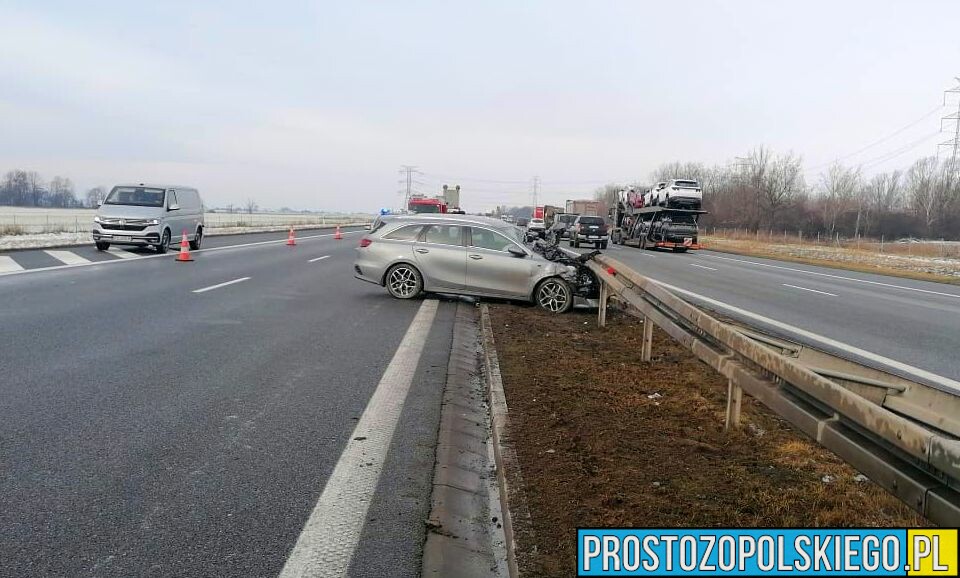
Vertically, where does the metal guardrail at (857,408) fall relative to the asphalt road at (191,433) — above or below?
above

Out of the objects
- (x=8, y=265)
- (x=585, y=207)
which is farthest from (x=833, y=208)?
(x=8, y=265)

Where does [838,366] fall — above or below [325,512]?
above

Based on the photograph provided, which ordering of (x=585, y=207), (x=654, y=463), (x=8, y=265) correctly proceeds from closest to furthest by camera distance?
(x=654, y=463) < (x=8, y=265) < (x=585, y=207)

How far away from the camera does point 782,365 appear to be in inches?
152

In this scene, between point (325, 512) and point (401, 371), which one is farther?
point (401, 371)

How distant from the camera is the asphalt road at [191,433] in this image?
3.46 m

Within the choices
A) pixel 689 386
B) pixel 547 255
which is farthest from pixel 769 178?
pixel 689 386

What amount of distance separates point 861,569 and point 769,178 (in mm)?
80009

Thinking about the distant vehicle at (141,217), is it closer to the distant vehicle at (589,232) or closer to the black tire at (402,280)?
the black tire at (402,280)

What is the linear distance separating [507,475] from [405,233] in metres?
9.72

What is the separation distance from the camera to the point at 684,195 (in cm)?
3709

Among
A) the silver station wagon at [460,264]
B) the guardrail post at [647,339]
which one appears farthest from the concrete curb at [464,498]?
the silver station wagon at [460,264]

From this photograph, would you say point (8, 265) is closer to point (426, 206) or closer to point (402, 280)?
point (402, 280)

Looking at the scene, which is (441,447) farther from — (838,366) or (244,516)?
(838,366)
